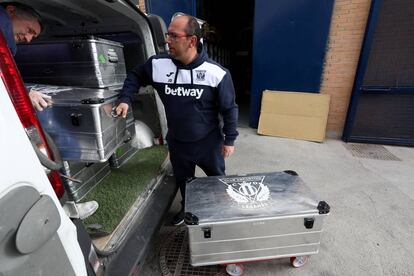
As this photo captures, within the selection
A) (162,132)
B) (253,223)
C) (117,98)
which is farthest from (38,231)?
(162,132)

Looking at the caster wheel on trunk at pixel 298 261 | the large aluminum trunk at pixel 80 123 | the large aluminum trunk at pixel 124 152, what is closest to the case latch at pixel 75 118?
the large aluminum trunk at pixel 80 123

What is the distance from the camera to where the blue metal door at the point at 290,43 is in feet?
11.4

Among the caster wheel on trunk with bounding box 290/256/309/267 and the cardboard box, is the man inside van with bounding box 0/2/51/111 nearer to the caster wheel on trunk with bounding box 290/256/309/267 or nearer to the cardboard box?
the caster wheel on trunk with bounding box 290/256/309/267

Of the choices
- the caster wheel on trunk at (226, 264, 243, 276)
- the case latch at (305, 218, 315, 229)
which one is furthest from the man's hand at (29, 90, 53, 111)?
the case latch at (305, 218, 315, 229)

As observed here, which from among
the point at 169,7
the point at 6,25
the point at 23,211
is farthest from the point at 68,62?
the point at 169,7

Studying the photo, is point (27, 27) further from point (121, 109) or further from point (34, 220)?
point (34, 220)

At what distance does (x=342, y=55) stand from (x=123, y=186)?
3.75 meters

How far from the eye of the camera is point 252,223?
4.29 feet

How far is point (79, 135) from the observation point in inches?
53.4

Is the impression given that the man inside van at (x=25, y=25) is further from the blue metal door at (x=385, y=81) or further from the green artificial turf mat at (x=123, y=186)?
the blue metal door at (x=385, y=81)

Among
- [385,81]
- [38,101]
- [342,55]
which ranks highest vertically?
[342,55]

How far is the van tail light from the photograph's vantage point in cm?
68

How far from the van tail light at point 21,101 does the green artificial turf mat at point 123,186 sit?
76 cm

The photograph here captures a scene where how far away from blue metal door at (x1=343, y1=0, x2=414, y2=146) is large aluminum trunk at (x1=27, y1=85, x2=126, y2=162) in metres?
3.78
